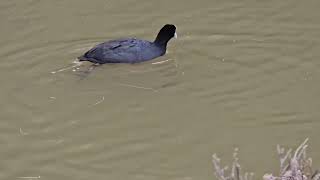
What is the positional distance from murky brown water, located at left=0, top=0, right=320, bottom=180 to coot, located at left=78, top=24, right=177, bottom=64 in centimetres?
13

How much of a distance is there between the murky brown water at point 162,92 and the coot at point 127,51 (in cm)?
13

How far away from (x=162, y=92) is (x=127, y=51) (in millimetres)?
883

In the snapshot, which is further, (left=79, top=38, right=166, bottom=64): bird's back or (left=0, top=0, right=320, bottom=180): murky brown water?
(left=79, top=38, right=166, bottom=64): bird's back

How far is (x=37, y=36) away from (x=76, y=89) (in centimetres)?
171

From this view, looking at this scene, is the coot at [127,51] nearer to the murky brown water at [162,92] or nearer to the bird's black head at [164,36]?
the bird's black head at [164,36]

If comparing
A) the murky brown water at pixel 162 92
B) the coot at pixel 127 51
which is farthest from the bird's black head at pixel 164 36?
the murky brown water at pixel 162 92

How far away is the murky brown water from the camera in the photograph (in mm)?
6309

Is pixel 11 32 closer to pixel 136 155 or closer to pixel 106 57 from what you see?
pixel 106 57

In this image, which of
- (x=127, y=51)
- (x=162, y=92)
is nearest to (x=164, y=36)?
(x=127, y=51)

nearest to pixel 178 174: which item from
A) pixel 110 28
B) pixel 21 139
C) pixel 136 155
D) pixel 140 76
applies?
pixel 136 155

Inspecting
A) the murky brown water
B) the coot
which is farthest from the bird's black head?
the murky brown water

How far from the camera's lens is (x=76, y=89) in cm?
755

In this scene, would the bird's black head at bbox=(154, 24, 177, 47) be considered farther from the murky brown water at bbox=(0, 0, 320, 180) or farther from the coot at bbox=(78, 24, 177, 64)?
the murky brown water at bbox=(0, 0, 320, 180)

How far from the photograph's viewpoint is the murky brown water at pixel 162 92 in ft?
20.7
